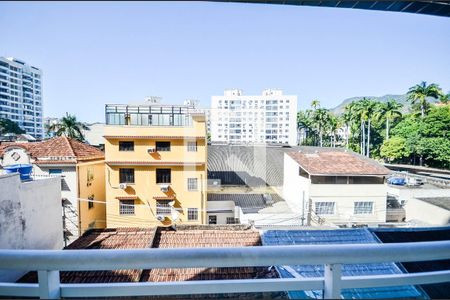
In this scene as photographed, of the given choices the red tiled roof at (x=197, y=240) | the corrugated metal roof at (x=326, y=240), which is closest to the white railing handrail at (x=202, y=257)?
the corrugated metal roof at (x=326, y=240)

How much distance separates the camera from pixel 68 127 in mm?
7121

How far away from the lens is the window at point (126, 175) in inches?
359

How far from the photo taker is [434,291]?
1279mm

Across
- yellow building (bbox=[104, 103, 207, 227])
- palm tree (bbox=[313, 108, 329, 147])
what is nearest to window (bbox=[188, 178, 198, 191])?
yellow building (bbox=[104, 103, 207, 227])

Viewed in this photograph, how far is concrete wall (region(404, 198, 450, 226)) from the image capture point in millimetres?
4709

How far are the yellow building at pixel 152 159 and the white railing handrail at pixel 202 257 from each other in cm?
838

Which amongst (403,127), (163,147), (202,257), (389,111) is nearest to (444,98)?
(403,127)

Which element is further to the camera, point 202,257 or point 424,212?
point 424,212

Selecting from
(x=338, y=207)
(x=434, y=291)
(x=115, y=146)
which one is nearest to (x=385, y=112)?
(x=434, y=291)

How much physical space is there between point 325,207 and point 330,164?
61.5 inches

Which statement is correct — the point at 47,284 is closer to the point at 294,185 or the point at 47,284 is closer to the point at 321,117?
the point at 321,117

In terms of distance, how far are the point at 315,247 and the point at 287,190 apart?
9.99 m

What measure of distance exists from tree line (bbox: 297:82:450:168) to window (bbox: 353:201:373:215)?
4456mm

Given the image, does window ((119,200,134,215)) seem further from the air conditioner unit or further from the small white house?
the small white house
